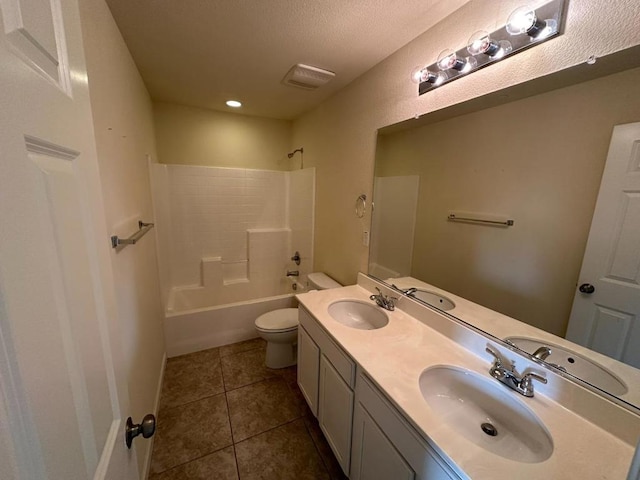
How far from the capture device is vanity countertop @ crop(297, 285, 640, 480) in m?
0.69

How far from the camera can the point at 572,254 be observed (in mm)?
925

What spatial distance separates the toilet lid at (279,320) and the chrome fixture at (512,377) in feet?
4.87

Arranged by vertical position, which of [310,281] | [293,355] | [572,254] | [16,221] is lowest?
[293,355]

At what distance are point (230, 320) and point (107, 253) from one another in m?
2.07

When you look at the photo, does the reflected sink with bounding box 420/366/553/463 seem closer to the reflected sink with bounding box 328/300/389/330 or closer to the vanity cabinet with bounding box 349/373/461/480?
the vanity cabinet with bounding box 349/373/461/480

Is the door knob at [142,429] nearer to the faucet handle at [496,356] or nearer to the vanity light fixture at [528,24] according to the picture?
the faucet handle at [496,356]

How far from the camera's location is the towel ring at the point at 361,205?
1926 millimetres

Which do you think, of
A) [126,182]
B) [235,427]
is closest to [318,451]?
[235,427]

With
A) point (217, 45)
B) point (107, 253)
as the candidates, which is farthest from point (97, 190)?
point (217, 45)

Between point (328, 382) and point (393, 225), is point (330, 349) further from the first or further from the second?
point (393, 225)

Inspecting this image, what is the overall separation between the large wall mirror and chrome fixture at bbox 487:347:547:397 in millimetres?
89

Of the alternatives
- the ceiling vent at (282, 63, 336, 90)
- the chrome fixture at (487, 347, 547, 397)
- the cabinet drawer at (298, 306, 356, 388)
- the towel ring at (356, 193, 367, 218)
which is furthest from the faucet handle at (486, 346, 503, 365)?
the ceiling vent at (282, 63, 336, 90)

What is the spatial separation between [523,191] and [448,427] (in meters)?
0.91

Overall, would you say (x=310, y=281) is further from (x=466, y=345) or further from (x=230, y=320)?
(x=466, y=345)
